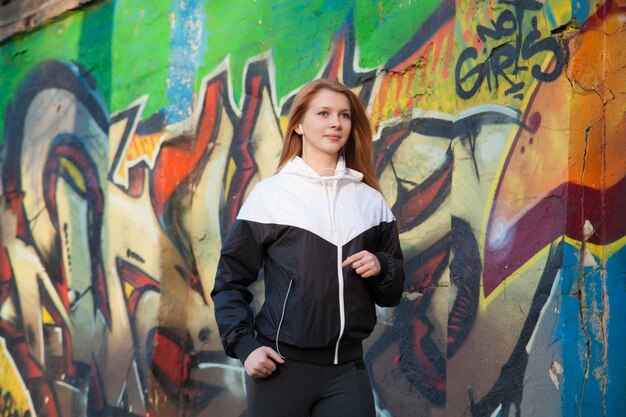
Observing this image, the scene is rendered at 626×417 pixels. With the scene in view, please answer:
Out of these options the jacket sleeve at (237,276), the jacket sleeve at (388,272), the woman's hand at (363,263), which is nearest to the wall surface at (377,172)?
the jacket sleeve at (388,272)

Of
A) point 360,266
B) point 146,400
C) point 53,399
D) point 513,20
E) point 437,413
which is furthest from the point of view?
point 53,399

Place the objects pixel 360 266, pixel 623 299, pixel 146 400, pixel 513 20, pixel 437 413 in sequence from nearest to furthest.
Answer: pixel 360 266
pixel 623 299
pixel 513 20
pixel 437 413
pixel 146 400

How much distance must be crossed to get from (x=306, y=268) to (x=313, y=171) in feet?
1.37

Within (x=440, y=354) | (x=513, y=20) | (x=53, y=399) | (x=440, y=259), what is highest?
(x=513, y=20)

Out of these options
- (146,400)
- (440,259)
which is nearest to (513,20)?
(440,259)

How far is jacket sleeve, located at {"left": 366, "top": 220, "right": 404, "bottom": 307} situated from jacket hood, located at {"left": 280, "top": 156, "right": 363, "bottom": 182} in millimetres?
229

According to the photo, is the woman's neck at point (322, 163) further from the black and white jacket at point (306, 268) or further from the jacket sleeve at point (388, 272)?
the jacket sleeve at point (388, 272)

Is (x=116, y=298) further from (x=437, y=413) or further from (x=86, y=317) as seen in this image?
(x=437, y=413)

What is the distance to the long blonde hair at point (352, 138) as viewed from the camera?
3941mm

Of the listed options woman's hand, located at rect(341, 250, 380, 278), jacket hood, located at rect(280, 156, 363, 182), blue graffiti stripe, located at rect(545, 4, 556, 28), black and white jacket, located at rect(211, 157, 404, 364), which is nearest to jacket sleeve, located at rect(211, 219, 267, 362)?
black and white jacket, located at rect(211, 157, 404, 364)

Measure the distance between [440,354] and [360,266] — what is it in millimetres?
1836

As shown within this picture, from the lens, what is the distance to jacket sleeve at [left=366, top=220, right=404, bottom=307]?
3.67m

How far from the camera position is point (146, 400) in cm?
677

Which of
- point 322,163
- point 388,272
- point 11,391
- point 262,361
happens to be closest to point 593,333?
point 388,272
